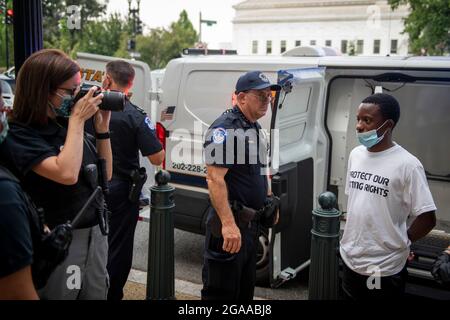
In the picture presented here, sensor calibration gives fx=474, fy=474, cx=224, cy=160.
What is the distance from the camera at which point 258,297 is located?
166 inches

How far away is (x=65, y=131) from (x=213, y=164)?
0.95 m

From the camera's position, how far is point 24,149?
1.88 metres

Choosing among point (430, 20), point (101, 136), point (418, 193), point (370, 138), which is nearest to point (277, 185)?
point (370, 138)

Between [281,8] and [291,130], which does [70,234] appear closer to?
[291,130]

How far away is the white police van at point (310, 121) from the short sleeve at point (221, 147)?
1238mm

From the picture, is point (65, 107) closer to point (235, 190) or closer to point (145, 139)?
point (235, 190)

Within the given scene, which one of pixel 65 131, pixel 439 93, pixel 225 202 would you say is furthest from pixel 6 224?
pixel 439 93

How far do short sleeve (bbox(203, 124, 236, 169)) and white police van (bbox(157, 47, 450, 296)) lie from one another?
1.24 m

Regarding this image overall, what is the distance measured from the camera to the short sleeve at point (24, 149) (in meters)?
1.85

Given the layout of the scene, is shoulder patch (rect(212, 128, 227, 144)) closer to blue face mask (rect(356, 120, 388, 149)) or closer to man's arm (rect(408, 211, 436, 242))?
A: blue face mask (rect(356, 120, 388, 149))

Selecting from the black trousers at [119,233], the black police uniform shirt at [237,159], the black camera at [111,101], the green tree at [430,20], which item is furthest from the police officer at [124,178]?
the green tree at [430,20]

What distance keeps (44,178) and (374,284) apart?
1763 millimetres

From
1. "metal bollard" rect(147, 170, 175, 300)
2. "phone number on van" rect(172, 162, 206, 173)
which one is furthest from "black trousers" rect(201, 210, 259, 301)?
"phone number on van" rect(172, 162, 206, 173)

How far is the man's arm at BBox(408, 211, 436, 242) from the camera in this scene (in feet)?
8.20
